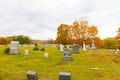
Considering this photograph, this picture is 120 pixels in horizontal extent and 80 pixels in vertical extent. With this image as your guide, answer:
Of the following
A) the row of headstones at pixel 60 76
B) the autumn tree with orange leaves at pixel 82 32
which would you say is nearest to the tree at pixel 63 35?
the autumn tree with orange leaves at pixel 82 32

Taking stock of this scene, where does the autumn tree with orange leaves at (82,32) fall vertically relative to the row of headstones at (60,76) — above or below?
above

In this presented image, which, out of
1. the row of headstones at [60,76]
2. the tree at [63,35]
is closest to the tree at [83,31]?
the tree at [63,35]

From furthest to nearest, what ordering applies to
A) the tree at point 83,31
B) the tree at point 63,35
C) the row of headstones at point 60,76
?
the tree at point 63,35
the tree at point 83,31
the row of headstones at point 60,76

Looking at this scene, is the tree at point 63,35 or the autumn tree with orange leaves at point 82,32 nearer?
the autumn tree with orange leaves at point 82,32

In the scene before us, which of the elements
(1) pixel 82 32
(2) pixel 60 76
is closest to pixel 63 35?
(1) pixel 82 32

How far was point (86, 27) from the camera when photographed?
162ft

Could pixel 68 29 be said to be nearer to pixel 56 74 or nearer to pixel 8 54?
pixel 8 54

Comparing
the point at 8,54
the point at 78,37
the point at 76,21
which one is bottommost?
the point at 8,54

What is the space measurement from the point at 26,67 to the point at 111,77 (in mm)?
7983

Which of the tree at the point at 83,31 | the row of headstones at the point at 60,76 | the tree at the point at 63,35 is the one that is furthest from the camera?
the tree at the point at 63,35

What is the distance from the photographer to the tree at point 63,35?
5516 cm

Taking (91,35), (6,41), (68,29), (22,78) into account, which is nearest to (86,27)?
(91,35)

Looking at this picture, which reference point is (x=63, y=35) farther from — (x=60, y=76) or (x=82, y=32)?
(x=60, y=76)

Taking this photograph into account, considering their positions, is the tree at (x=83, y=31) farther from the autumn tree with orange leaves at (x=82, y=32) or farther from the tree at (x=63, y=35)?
the tree at (x=63, y=35)
